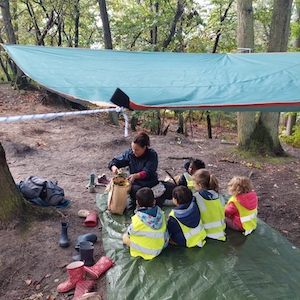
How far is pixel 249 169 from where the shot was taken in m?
5.00

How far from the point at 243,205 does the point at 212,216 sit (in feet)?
1.24

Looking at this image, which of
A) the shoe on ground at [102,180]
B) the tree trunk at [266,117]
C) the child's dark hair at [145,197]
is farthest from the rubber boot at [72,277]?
the tree trunk at [266,117]

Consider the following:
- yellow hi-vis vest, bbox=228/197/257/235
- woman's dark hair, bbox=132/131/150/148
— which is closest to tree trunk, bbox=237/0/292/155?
yellow hi-vis vest, bbox=228/197/257/235

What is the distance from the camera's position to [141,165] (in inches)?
124

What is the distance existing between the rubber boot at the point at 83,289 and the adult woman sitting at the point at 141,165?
3.98ft

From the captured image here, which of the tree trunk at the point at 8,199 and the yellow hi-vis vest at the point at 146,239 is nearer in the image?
the yellow hi-vis vest at the point at 146,239

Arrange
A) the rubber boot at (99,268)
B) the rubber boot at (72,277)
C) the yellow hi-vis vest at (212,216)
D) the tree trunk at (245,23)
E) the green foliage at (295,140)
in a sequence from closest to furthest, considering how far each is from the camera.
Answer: the rubber boot at (72,277) < the rubber boot at (99,268) < the yellow hi-vis vest at (212,216) < the tree trunk at (245,23) < the green foliage at (295,140)

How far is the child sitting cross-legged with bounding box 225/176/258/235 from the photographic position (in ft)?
8.59

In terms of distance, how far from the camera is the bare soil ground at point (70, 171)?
2214mm

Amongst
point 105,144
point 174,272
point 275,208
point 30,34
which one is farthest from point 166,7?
point 174,272

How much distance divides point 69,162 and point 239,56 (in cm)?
327

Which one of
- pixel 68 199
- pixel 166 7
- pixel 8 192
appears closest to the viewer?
pixel 8 192

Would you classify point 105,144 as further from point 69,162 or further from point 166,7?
point 166,7

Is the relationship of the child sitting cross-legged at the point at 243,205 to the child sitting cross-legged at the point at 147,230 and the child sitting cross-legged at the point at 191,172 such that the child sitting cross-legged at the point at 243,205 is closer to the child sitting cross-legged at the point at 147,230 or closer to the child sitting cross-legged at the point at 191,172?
the child sitting cross-legged at the point at 191,172
